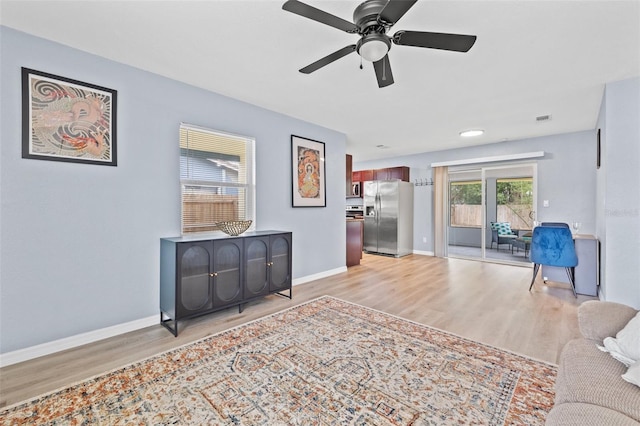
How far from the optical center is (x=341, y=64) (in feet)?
8.60

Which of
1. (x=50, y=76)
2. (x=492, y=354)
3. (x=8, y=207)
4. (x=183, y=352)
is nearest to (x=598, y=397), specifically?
(x=492, y=354)

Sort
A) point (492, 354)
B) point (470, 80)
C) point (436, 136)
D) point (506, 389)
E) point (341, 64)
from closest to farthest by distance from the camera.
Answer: point (506, 389), point (492, 354), point (341, 64), point (470, 80), point (436, 136)

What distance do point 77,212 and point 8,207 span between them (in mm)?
397

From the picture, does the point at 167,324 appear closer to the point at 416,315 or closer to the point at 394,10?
the point at 416,315

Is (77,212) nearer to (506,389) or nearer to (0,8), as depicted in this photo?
(0,8)

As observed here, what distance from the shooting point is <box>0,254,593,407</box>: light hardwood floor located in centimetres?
208

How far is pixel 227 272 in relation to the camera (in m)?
3.01

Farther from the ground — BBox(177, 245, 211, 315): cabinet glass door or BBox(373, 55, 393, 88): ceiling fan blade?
BBox(373, 55, 393, 88): ceiling fan blade

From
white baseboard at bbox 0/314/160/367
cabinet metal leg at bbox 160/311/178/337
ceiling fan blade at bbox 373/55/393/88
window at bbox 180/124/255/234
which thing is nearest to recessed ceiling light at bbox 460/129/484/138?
ceiling fan blade at bbox 373/55/393/88

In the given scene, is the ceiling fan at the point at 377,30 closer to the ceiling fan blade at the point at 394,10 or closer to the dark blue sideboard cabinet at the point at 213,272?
the ceiling fan blade at the point at 394,10

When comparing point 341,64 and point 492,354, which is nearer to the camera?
point 492,354

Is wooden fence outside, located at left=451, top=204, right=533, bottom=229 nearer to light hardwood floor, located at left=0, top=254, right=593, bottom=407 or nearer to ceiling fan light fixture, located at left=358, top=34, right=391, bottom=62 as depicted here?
light hardwood floor, located at left=0, top=254, right=593, bottom=407

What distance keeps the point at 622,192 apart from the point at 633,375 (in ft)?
8.93

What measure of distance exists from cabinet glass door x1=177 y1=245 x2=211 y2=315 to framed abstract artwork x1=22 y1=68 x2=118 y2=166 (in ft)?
3.53
